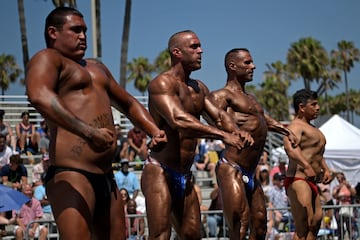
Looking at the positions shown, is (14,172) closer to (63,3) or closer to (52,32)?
(52,32)

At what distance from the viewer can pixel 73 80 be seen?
14.9 ft

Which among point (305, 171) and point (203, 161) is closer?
point (305, 171)

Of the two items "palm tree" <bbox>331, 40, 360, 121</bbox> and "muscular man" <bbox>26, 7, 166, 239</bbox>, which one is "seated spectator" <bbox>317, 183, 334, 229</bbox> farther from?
"palm tree" <bbox>331, 40, 360, 121</bbox>

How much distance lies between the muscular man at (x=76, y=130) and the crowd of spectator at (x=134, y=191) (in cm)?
422

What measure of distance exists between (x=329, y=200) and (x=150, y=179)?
854 cm

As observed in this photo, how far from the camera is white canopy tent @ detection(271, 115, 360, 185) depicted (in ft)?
56.3

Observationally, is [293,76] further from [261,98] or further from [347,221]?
[347,221]

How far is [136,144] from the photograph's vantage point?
16734 millimetres

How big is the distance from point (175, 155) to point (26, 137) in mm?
10608

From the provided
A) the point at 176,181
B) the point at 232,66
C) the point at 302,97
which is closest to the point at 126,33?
the point at 302,97

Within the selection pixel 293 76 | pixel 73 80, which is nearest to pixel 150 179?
pixel 73 80

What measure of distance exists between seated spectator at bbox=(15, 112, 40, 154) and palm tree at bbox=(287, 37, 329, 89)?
149ft

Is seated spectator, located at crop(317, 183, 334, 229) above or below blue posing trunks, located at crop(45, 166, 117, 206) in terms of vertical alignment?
below

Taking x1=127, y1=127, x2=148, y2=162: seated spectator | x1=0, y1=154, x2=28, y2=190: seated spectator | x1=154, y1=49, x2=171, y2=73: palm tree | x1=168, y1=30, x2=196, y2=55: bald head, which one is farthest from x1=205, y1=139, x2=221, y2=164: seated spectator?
x1=154, y1=49, x2=171, y2=73: palm tree
